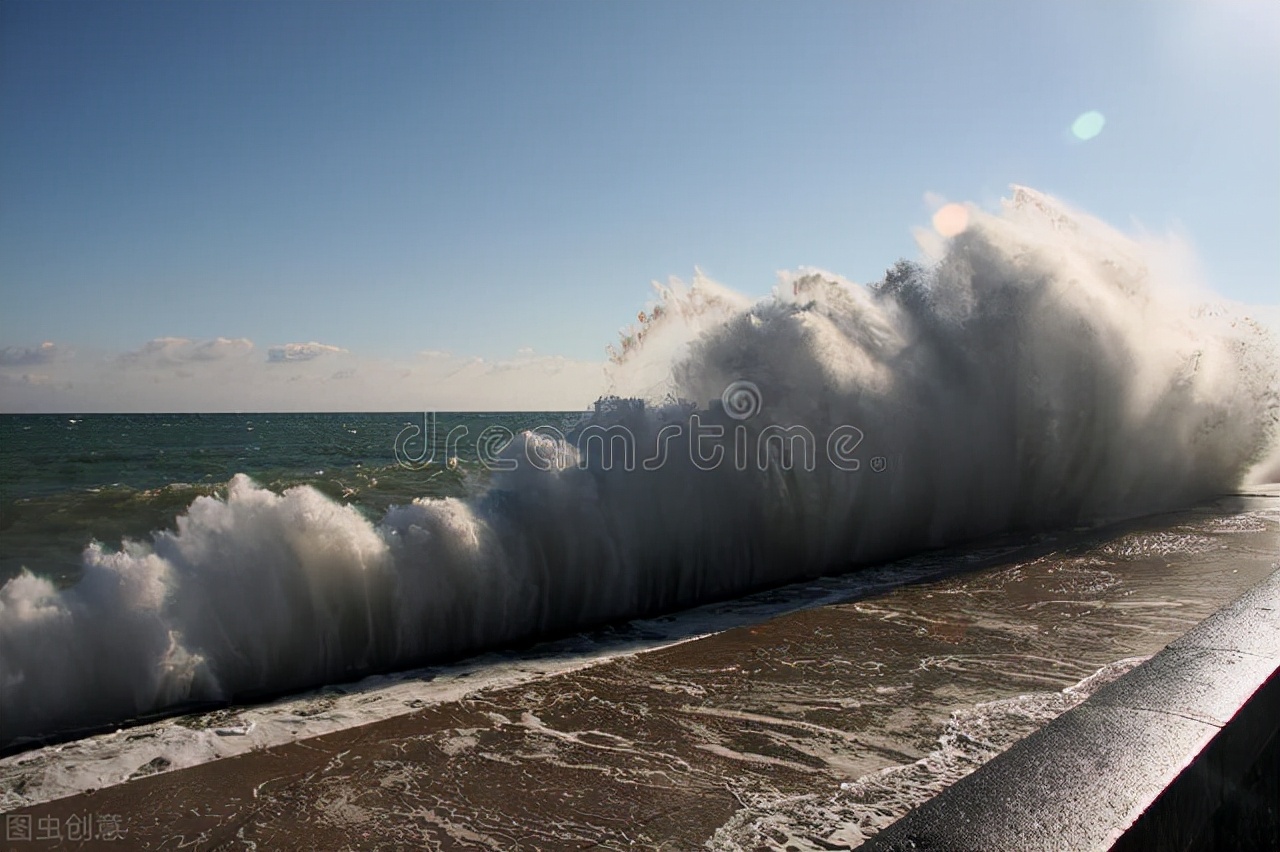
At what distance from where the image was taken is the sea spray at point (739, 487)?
5199 mm

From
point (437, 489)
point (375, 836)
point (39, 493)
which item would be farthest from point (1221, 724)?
point (39, 493)

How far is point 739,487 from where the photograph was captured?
28.2 feet

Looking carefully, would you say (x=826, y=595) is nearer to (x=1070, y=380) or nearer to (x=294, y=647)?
(x=294, y=647)

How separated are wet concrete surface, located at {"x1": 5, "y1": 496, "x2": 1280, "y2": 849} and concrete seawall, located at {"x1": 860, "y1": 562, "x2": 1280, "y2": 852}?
0.09 feet

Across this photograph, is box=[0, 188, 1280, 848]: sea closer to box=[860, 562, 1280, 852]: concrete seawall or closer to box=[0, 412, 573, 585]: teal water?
box=[0, 412, 573, 585]: teal water

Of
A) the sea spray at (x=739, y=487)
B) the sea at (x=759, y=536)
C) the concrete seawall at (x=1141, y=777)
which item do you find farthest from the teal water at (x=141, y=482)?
the concrete seawall at (x=1141, y=777)

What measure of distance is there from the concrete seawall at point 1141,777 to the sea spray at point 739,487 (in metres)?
4.58

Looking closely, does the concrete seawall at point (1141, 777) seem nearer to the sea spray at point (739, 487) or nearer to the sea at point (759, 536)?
the sea at point (759, 536)

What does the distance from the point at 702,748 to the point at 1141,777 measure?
222 centimetres

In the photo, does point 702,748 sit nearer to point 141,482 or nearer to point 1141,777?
point 1141,777

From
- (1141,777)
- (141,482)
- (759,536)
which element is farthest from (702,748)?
(141,482)

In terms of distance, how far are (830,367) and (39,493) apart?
14.6 meters

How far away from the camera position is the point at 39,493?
48.6ft

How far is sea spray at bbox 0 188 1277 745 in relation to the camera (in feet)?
17.1
